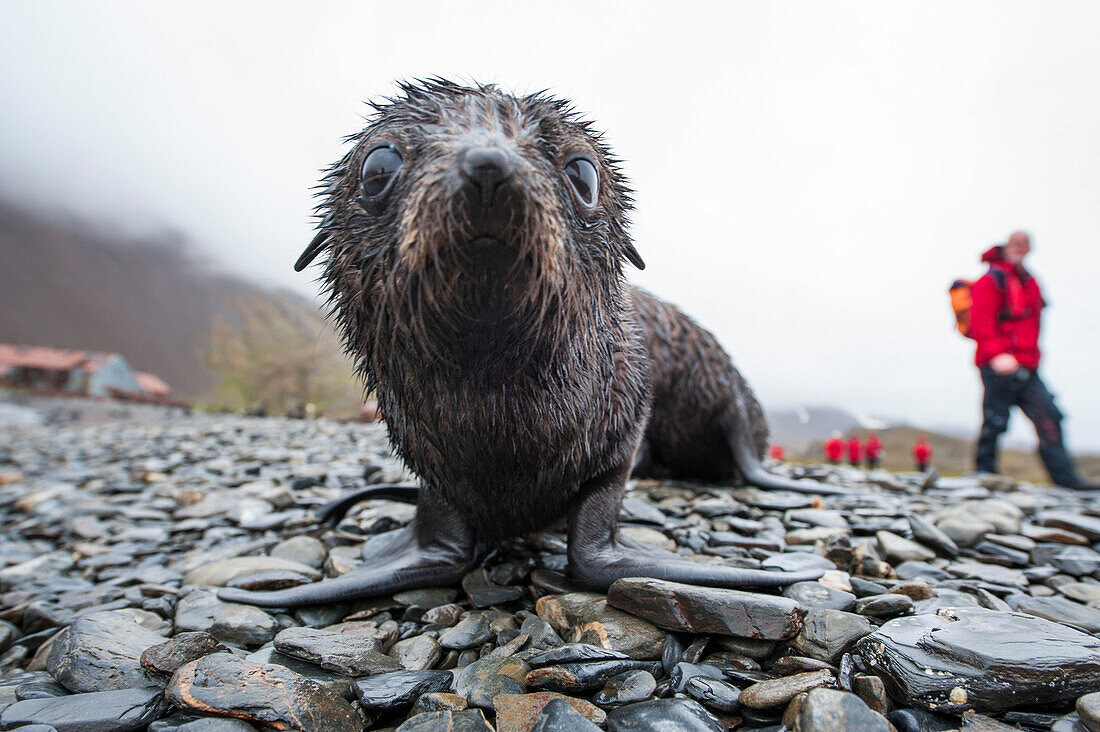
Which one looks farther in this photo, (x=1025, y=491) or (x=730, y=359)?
(x=1025, y=491)

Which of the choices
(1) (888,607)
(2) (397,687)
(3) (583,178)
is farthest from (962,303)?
(2) (397,687)

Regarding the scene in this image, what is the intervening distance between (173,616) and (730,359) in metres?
4.43

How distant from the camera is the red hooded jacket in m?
7.61

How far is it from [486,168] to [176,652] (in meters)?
2.00

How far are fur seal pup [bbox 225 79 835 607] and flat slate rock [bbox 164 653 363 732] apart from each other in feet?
2.32

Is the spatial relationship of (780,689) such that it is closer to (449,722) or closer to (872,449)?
(449,722)

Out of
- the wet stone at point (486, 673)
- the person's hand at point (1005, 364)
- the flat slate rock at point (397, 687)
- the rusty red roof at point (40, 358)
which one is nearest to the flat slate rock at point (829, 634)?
the wet stone at point (486, 673)

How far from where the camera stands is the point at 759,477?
4.74 m

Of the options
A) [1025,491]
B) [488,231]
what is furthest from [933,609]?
[1025,491]

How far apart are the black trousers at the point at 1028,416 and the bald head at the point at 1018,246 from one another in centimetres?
165

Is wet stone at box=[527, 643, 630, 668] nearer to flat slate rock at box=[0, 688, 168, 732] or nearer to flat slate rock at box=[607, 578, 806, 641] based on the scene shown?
flat slate rock at box=[607, 578, 806, 641]

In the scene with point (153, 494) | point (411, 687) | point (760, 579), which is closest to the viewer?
point (411, 687)

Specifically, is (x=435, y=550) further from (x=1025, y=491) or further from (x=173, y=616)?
(x=1025, y=491)

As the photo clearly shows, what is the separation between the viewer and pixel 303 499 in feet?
15.9
